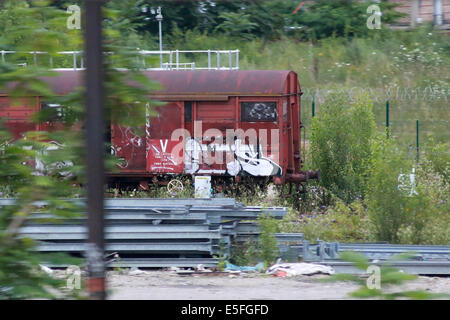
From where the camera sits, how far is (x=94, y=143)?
2432mm

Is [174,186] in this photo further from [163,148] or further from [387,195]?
[387,195]

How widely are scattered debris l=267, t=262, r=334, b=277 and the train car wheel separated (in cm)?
496

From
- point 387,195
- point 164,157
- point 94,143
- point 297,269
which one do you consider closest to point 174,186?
point 164,157

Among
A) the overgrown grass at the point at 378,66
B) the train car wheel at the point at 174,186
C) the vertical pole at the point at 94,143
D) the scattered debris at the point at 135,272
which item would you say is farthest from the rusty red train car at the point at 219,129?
the vertical pole at the point at 94,143

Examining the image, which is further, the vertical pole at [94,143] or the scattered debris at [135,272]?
the scattered debris at [135,272]

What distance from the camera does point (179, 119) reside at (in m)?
13.2

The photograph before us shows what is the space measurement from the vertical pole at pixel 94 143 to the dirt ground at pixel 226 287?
457 centimetres

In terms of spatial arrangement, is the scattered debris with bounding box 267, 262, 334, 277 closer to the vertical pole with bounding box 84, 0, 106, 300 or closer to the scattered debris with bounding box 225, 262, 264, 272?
the scattered debris with bounding box 225, 262, 264, 272

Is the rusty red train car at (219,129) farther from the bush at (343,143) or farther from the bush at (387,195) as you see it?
the bush at (387,195)

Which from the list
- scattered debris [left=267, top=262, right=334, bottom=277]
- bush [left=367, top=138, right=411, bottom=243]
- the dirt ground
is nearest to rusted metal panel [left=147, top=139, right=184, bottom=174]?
bush [left=367, top=138, right=411, bottom=243]

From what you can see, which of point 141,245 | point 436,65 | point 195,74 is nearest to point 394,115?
point 436,65

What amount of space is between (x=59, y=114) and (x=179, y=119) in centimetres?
1023

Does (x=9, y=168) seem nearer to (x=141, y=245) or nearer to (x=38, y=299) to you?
(x=38, y=299)

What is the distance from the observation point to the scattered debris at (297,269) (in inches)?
327
